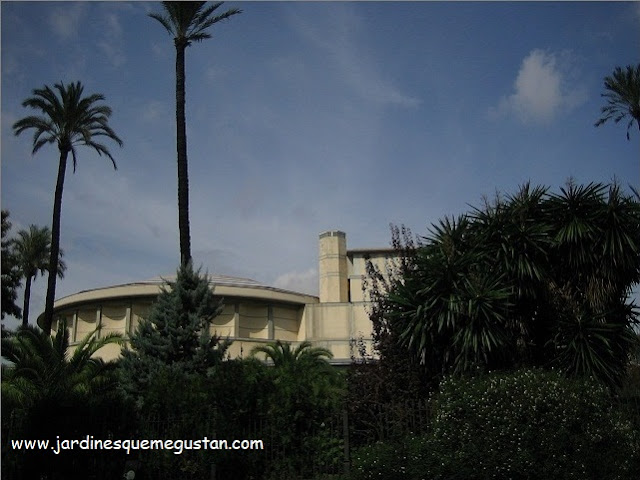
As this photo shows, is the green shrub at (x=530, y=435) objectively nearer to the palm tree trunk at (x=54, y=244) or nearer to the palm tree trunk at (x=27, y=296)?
the palm tree trunk at (x=54, y=244)

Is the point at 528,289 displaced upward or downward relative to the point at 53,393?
upward

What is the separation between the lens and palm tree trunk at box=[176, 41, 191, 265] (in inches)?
848

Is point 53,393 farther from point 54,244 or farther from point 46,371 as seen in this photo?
point 54,244

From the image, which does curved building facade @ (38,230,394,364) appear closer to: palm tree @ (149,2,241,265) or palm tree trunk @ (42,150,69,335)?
palm tree trunk @ (42,150,69,335)

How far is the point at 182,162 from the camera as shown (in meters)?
22.4

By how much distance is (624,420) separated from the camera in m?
12.9

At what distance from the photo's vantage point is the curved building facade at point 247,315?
42281 mm

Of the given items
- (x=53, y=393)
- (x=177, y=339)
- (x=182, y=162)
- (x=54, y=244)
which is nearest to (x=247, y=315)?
(x=54, y=244)

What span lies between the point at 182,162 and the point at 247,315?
22.1m

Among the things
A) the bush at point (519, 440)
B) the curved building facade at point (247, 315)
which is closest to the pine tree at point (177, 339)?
the bush at point (519, 440)

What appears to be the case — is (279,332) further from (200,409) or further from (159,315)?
(200,409)

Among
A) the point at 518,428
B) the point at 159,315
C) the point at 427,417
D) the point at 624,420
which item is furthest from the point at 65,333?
the point at 624,420

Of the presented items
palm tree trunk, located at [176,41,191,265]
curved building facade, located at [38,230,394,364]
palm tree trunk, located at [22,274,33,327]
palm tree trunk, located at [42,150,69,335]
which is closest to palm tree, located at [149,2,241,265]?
palm tree trunk, located at [176,41,191,265]

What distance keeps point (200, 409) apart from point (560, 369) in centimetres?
796
